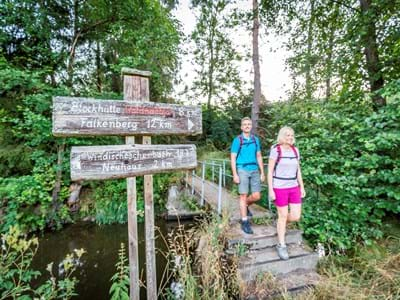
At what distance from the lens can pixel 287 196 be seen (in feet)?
8.13

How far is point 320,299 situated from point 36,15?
7858mm

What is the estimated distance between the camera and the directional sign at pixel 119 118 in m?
1.56

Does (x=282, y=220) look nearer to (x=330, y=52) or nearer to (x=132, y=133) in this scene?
(x=132, y=133)

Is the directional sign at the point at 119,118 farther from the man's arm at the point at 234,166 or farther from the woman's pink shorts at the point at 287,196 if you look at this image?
the woman's pink shorts at the point at 287,196

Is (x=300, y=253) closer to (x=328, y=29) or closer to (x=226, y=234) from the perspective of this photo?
(x=226, y=234)

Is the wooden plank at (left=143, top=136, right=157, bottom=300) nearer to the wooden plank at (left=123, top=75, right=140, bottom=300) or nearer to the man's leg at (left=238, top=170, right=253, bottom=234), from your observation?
the wooden plank at (left=123, top=75, right=140, bottom=300)

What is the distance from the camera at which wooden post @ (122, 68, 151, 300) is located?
180 centimetres

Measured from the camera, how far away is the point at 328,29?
589 cm

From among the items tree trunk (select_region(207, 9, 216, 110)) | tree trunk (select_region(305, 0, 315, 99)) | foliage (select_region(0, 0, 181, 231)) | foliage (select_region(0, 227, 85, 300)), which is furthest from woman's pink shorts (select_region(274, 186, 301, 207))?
tree trunk (select_region(207, 9, 216, 110))

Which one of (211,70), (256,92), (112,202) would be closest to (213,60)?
(211,70)

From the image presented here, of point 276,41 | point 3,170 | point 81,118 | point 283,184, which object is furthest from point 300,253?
point 3,170

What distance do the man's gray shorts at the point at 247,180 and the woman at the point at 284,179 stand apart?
46 centimetres

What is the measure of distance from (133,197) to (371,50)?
5.39 m

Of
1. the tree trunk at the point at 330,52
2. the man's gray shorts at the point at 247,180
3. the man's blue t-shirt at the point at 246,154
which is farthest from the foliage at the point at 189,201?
the tree trunk at the point at 330,52
